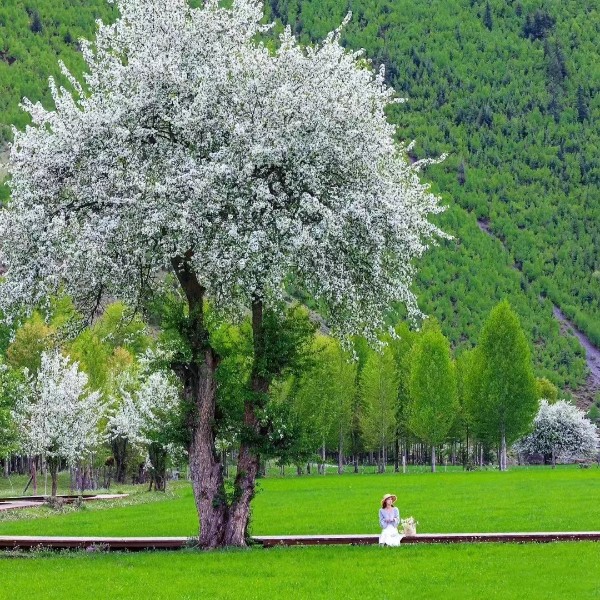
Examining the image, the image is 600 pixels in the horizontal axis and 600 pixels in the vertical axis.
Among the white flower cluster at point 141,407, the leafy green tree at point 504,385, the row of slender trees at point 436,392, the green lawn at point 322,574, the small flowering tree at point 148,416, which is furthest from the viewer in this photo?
the row of slender trees at point 436,392

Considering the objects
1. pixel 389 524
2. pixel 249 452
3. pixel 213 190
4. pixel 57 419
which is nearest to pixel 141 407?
pixel 57 419

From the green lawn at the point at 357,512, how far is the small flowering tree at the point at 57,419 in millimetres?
5269

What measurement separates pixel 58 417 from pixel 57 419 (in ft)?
0.55

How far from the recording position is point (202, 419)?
1073 inches

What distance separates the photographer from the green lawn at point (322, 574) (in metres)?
19.0

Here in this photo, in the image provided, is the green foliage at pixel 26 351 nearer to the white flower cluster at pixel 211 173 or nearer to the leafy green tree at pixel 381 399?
the leafy green tree at pixel 381 399

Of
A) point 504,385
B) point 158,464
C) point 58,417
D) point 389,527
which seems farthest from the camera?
point 504,385

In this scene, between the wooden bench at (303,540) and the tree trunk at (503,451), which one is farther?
the tree trunk at (503,451)

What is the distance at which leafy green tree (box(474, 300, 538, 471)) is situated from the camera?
8494 cm

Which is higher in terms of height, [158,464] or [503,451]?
[503,451]

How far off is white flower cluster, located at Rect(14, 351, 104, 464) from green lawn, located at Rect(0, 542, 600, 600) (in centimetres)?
3259

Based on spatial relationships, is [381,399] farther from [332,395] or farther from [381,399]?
[332,395]

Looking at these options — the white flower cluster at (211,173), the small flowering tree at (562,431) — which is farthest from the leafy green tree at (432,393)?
the white flower cluster at (211,173)

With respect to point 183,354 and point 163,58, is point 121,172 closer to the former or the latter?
point 163,58
